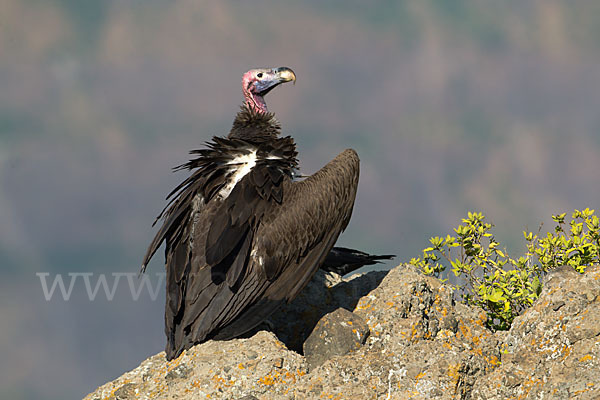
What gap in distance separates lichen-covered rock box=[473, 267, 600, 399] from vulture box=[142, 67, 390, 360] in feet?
8.22

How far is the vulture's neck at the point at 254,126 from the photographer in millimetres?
10188

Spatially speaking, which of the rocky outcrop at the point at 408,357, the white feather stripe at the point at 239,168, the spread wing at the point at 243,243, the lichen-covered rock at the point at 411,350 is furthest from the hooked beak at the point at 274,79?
the rocky outcrop at the point at 408,357

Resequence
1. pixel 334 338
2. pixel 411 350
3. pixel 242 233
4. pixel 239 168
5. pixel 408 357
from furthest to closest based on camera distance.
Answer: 1. pixel 239 168
2. pixel 242 233
3. pixel 334 338
4. pixel 411 350
5. pixel 408 357

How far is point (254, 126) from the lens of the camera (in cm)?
1045

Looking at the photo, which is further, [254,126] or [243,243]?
[254,126]

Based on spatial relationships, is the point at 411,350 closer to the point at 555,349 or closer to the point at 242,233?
the point at 555,349

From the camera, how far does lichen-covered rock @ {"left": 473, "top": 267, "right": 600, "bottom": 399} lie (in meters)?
6.65

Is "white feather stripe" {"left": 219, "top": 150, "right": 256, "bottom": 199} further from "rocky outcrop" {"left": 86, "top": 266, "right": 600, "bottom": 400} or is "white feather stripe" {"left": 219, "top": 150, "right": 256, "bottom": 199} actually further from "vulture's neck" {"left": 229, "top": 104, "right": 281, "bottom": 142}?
"rocky outcrop" {"left": 86, "top": 266, "right": 600, "bottom": 400}

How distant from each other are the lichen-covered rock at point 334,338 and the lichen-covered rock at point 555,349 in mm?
1472

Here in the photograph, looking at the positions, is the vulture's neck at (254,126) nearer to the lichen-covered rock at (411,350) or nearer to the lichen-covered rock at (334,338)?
the lichen-covered rock at (411,350)

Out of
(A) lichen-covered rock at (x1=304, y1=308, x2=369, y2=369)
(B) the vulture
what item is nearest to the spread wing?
(B) the vulture

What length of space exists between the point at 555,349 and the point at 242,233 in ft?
11.6

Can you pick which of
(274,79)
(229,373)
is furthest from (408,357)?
(274,79)

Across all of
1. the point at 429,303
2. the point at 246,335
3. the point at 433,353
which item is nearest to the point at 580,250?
the point at 429,303
